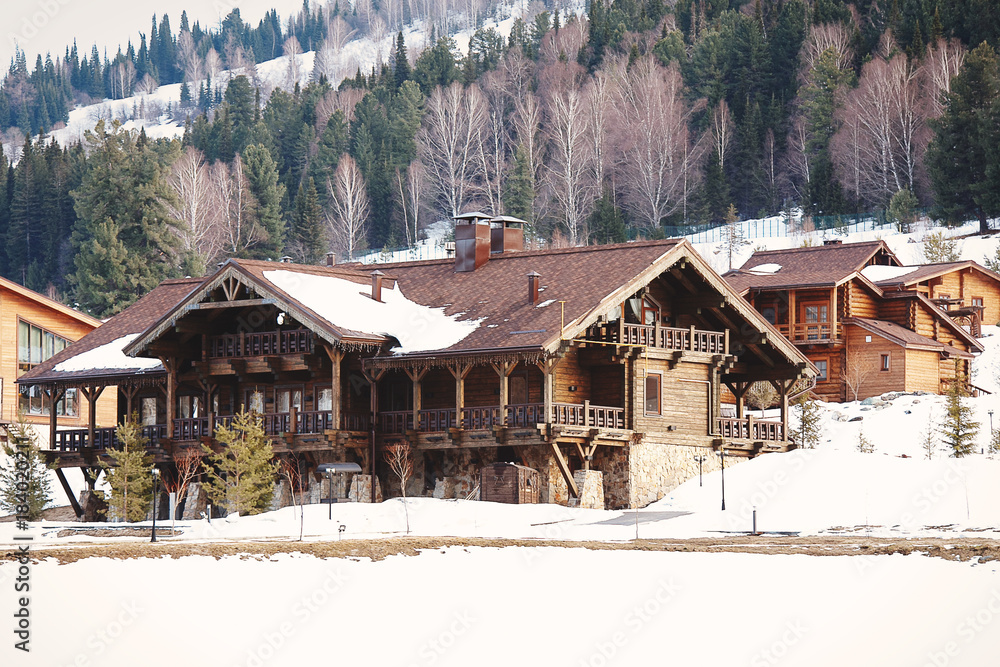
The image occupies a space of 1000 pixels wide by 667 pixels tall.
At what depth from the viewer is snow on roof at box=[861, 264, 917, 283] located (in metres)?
71.4

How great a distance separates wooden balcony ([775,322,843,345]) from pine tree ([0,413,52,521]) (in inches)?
1165

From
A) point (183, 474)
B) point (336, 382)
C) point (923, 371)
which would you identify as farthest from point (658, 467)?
point (923, 371)

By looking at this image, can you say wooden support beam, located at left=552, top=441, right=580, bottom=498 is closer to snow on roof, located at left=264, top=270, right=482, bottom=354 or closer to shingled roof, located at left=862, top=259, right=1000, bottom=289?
snow on roof, located at left=264, top=270, right=482, bottom=354

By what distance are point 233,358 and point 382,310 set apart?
464 cm

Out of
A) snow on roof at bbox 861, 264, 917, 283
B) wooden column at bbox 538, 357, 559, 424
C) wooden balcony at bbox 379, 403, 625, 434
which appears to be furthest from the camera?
snow on roof at bbox 861, 264, 917, 283

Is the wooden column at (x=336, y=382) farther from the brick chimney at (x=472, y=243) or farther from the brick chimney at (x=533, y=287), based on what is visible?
the brick chimney at (x=472, y=243)

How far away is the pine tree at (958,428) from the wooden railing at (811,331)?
8.22 m

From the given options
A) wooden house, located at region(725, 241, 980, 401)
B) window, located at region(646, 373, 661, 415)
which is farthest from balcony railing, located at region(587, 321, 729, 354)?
wooden house, located at region(725, 241, 980, 401)

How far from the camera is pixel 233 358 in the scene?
48844 mm

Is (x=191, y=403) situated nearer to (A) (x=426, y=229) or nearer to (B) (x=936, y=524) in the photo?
(B) (x=936, y=524)

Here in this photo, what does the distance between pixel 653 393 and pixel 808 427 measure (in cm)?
1226

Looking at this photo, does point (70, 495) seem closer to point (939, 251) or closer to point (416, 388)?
point (416, 388)

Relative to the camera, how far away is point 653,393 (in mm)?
48375

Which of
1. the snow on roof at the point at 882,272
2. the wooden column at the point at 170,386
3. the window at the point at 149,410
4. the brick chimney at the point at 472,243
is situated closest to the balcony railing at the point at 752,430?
the brick chimney at the point at 472,243
